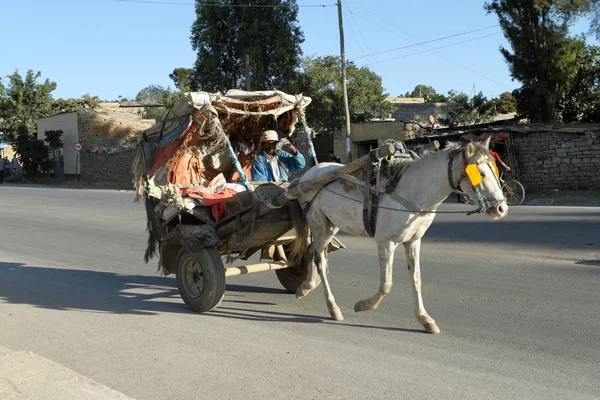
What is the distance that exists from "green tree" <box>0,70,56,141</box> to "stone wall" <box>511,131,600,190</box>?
3823 cm

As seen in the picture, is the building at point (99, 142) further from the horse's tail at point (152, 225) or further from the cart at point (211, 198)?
the cart at point (211, 198)

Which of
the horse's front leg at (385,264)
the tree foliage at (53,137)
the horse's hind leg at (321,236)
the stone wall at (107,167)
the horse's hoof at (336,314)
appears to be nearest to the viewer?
the horse's front leg at (385,264)

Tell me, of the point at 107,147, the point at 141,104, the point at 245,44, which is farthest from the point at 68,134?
the point at 141,104

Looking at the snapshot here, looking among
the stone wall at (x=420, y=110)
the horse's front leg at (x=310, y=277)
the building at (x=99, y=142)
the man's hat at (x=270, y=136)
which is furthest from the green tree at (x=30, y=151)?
the horse's front leg at (x=310, y=277)

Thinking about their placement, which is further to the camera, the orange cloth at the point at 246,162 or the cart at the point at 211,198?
the orange cloth at the point at 246,162

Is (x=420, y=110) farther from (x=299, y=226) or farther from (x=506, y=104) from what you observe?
(x=299, y=226)

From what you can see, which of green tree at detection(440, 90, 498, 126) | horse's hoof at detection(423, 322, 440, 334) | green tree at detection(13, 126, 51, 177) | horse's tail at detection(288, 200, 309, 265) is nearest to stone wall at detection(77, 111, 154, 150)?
green tree at detection(13, 126, 51, 177)

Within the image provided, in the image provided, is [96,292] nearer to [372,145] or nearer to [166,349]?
[166,349]

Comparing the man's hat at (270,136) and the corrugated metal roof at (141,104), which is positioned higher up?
the corrugated metal roof at (141,104)

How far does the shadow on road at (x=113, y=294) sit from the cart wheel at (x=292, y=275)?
147 millimetres

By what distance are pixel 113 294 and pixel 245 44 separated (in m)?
25.7

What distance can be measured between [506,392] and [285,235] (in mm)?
3340

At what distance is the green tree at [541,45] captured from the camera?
2416 cm

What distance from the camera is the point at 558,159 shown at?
2219 centimetres
